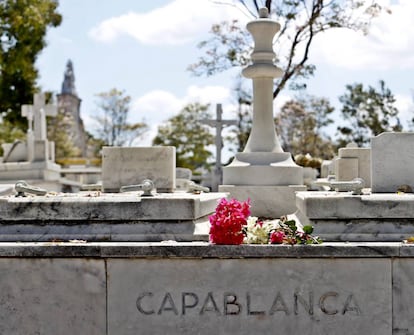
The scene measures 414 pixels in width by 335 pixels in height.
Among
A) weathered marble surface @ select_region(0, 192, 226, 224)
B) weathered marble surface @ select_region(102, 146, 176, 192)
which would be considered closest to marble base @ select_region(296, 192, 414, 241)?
weathered marble surface @ select_region(0, 192, 226, 224)

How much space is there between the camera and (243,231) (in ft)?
15.4

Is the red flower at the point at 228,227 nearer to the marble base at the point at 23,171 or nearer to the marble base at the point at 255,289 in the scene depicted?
the marble base at the point at 255,289

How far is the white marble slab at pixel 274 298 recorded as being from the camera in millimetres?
4598

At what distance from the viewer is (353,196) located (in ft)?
18.9

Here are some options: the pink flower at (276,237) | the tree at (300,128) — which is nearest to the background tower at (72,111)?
the tree at (300,128)

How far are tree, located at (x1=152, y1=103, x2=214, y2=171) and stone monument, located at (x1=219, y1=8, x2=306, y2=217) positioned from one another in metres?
35.3

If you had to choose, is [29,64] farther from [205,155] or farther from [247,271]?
[247,271]

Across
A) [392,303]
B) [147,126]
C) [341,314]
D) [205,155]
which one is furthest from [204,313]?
[147,126]

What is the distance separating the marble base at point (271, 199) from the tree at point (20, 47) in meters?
20.0

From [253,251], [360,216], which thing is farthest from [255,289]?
[360,216]

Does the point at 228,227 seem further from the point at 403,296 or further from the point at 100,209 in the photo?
the point at 100,209

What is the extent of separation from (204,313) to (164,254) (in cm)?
55

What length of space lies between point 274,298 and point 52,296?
1778mm

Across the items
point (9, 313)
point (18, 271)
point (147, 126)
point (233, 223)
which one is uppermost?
point (147, 126)
